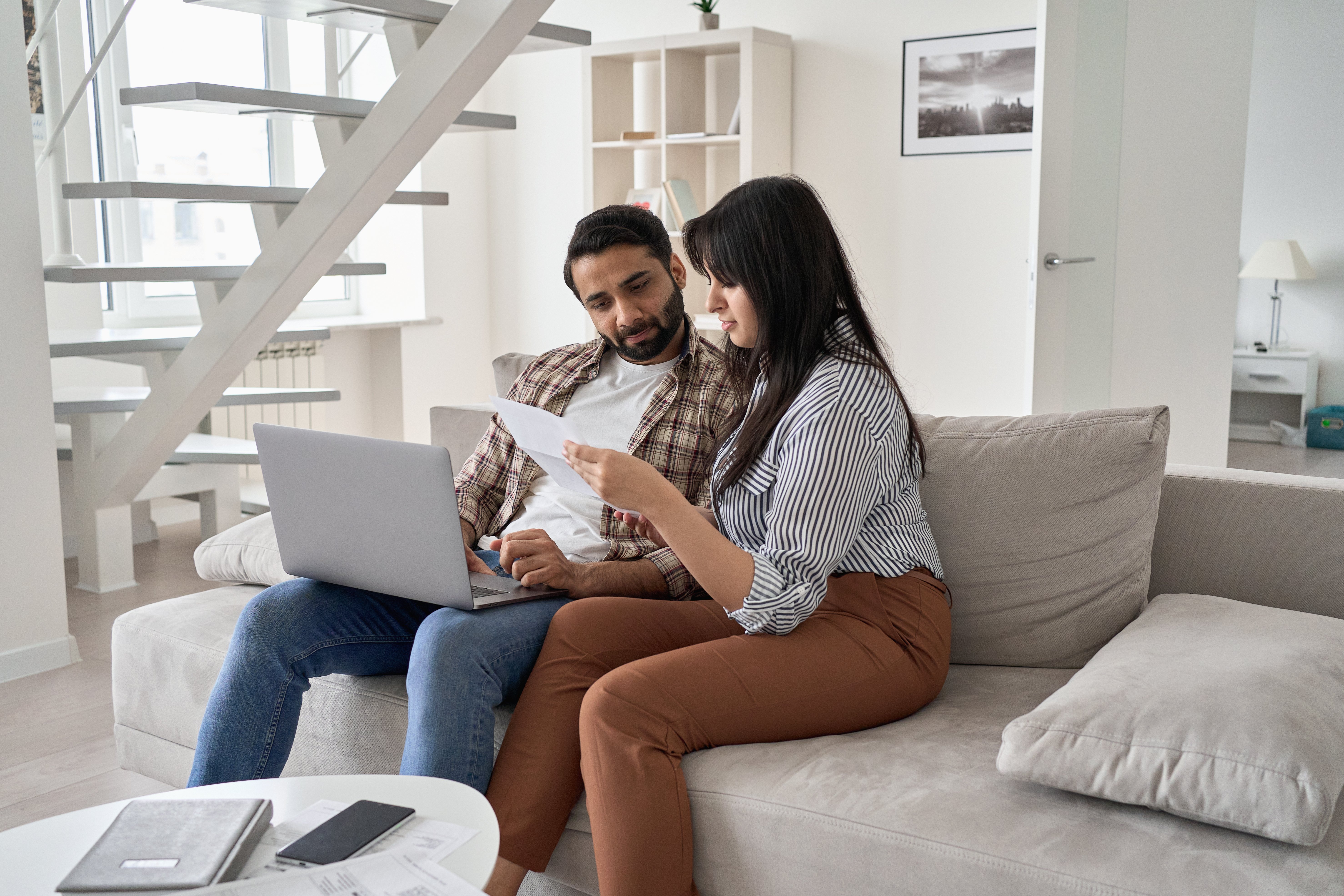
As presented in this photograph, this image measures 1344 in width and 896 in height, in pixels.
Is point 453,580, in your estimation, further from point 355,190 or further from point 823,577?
point 355,190

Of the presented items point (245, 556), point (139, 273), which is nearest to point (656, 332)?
point (245, 556)

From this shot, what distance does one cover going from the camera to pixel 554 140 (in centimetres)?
516

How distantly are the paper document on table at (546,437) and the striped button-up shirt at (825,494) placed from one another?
0.76ft

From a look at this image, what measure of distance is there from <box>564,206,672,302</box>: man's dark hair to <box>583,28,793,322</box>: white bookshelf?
2.48 meters

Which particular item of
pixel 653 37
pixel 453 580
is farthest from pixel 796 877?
pixel 653 37

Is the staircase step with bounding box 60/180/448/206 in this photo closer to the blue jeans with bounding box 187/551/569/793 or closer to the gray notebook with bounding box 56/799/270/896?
the blue jeans with bounding box 187/551/569/793

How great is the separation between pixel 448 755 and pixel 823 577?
50 centimetres

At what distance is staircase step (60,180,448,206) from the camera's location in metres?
2.63

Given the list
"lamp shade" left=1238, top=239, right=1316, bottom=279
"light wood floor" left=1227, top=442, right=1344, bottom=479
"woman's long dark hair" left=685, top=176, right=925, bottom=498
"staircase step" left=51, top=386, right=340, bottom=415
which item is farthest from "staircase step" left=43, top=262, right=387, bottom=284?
"lamp shade" left=1238, top=239, right=1316, bottom=279

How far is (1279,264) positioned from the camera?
5723 millimetres

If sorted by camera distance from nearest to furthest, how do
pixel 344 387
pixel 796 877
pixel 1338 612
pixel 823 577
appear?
1. pixel 796 877
2. pixel 823 577
3. pixel 1338 612
4. pixel 344 387

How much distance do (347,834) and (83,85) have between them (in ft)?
8.36

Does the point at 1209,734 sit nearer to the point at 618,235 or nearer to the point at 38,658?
the point at 618,235

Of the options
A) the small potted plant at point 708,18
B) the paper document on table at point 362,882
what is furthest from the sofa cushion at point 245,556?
the small potted plant at point 708,18
